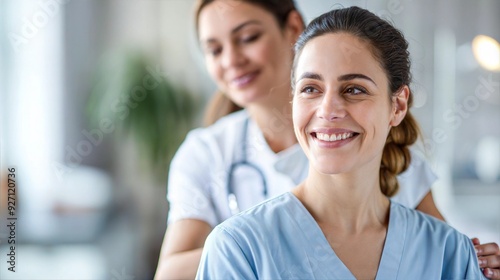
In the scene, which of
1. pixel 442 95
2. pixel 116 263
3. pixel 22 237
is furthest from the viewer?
pixel 442 95

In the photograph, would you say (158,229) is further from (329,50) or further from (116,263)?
(329,50)

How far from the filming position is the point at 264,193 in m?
1.62

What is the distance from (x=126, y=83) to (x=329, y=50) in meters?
1.74

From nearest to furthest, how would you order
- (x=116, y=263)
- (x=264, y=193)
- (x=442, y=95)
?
(x=264, y=193), (x=116, y=263), (x=442, y=95)

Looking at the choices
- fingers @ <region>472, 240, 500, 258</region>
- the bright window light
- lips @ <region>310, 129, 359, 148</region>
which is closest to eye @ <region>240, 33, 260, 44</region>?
lips @ <region>310, 129, 359, 148</region>

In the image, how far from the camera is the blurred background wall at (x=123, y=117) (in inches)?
101

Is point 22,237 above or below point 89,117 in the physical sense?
below

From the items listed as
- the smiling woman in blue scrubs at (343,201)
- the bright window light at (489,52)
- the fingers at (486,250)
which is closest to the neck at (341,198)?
the smiling woman in blue scrubs at (343,201)

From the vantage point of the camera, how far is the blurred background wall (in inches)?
101

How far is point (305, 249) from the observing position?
45.6 inches

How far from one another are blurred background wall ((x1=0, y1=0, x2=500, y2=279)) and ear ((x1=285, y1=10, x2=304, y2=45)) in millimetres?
930

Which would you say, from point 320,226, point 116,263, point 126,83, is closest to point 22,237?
point 116,263

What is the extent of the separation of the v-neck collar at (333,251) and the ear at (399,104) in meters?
0.22

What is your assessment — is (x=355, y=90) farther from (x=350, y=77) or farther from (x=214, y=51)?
(x=214, y=51)
